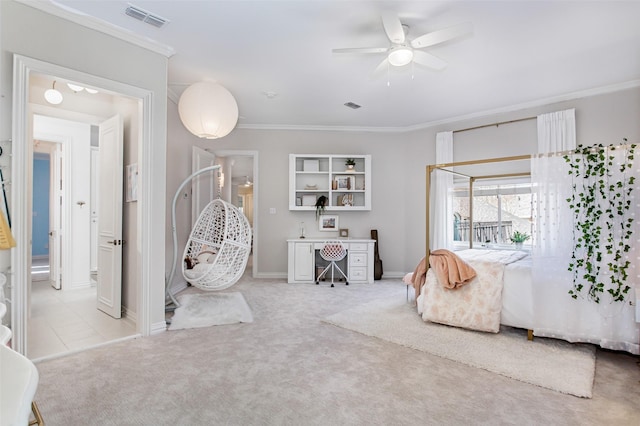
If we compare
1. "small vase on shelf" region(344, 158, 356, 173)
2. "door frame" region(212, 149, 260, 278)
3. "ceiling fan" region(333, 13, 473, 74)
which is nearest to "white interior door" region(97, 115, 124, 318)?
"door frame" region(212, 149, 260, 278)

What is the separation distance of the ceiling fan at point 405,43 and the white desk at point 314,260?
Answer: 2932mm

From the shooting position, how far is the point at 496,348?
268 centimetres

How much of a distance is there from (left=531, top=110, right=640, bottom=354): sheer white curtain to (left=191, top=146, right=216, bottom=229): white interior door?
167 inches

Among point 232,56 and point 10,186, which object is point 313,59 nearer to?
point 232,56

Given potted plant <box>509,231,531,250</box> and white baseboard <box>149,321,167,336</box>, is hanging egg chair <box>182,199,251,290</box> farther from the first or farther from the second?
potted plant <box>509,231,531,250</box>

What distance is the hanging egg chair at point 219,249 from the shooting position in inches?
136

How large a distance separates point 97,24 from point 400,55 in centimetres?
244

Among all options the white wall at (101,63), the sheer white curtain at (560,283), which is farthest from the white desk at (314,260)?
the sheer white curtain at (560,283)

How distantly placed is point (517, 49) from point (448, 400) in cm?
312

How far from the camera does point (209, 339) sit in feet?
9.33

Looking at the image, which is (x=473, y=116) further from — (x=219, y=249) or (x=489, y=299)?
(x=219, y=249)

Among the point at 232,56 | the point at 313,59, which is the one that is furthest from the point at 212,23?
the point at 313,59

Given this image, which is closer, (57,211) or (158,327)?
(158,327)

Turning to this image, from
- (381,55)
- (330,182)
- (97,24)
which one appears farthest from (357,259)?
(97,24)
